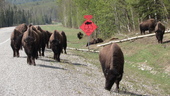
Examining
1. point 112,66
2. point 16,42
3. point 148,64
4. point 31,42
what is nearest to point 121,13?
point 148,64

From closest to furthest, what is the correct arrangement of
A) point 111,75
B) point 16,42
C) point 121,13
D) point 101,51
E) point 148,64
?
1. point 111,75
2. point 101,51
3. point 16,42
4. point 148,64
5. point 121,13

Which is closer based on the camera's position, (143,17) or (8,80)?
(8,80)

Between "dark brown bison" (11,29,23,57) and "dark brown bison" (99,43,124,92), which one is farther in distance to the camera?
"dark brown bison" (11,29,23,57)

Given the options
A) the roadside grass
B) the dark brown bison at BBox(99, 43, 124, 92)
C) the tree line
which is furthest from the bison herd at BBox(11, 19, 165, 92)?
the tree line

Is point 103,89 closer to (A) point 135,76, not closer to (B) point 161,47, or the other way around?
(A) point 135,76

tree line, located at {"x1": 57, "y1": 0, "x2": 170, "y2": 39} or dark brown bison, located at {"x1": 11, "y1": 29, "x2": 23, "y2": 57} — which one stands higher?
tree line, located at {"x1": 57, "y1": 0, "x2": 170, "y2": 39}

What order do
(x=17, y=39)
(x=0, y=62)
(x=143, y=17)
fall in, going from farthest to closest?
(x=143, y=17)
(x=17, y=39)
(x=0, y=62)

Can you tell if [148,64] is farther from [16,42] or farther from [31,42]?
[16,42]

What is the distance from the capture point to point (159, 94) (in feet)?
42.3

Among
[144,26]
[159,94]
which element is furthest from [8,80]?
[144,26]

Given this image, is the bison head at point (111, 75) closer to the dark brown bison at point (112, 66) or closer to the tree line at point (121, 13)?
the dark brown bison at point (112, 66)

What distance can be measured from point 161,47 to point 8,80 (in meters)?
14.7

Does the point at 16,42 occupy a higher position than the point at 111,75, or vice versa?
the point at 16,42

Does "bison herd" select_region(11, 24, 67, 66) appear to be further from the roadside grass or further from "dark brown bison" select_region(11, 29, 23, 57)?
the roadside grass
